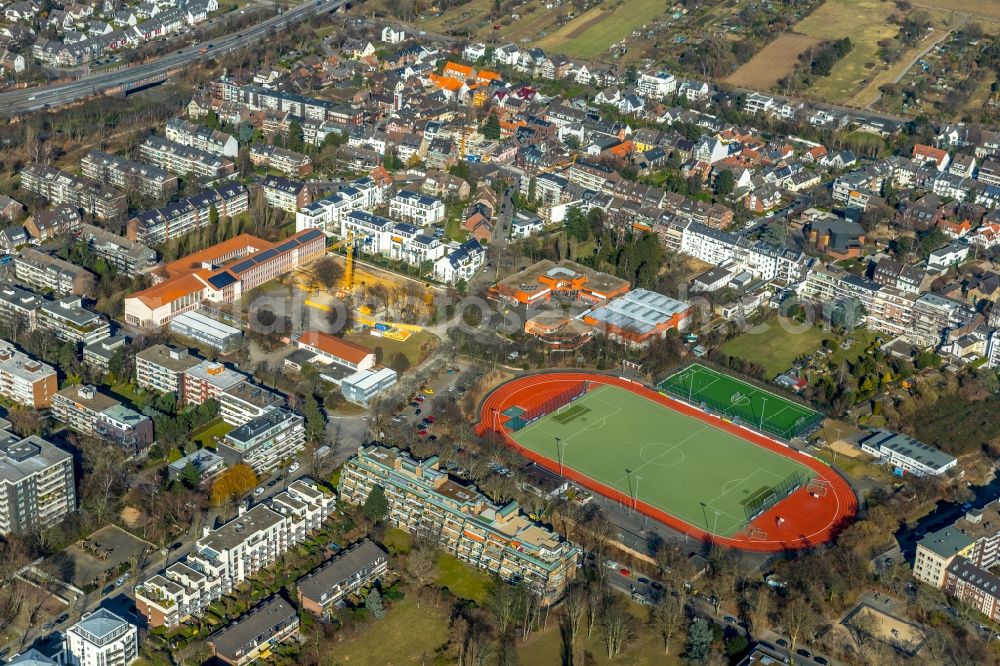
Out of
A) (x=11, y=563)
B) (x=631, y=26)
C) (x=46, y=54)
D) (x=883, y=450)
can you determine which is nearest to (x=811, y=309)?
(x=883, y=450)

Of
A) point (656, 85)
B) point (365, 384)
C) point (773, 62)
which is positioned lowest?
point (365, 384)

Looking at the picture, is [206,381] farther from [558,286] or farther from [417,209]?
[417,209]

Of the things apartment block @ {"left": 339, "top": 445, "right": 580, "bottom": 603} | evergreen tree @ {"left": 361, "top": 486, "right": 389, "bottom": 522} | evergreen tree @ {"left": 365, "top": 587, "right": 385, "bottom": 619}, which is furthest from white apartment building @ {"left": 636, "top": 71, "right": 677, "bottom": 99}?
evergreen tree @ {"left": 365, "top": 587, "right": 385, "bottom": 619}

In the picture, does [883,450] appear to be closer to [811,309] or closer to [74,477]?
[811,309]

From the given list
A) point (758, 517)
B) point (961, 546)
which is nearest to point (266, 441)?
point (758, 517)

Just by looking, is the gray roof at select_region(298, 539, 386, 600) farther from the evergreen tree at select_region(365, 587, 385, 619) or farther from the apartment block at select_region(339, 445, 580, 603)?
the apartment block at select_region(339, 445, 580, 603)
